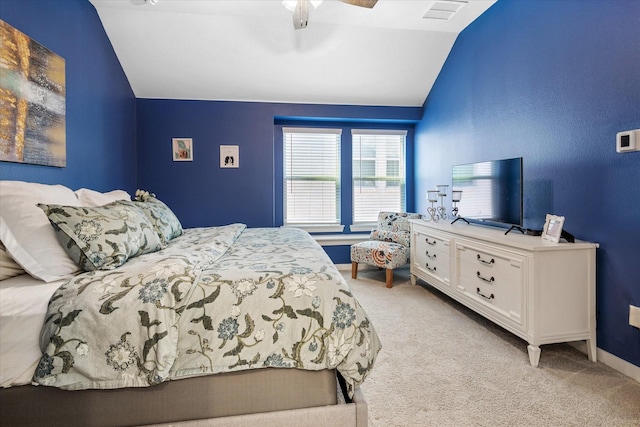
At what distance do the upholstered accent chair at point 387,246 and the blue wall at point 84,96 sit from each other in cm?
293

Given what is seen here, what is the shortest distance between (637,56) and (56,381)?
331 centimetres

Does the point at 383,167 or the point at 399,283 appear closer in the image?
the point at 399,283

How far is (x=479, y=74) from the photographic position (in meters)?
3.27

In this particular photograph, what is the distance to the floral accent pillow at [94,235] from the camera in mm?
1415

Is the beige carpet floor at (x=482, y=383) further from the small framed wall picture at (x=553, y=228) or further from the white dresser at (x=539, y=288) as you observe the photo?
the small framed wall picture at (x=553, y=228)

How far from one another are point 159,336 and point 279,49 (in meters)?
3.34

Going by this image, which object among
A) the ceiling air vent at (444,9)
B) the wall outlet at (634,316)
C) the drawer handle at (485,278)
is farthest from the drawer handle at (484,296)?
the ceiling air vent at (444,9)

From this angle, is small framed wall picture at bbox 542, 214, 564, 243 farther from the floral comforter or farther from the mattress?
the mattress

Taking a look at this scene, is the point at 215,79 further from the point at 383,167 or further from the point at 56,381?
the point at 56,381

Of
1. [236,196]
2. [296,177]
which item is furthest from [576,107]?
[236,196]

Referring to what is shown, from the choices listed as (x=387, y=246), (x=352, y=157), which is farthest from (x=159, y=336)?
(x=352, y=157)

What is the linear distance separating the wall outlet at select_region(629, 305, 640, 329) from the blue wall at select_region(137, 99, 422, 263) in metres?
3.45

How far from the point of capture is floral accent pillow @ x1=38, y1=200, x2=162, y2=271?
1.42 metres

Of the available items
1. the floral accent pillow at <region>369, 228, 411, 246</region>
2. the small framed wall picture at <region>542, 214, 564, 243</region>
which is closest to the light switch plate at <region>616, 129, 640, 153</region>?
the small framed wall picture at <region>542, 214, 564, 243</region>
